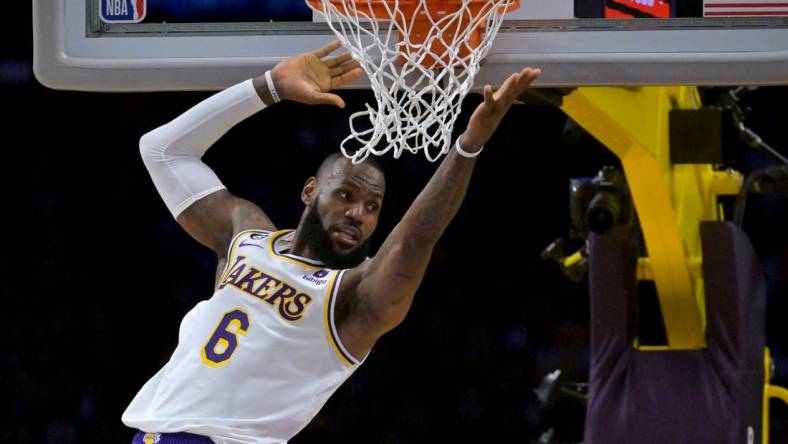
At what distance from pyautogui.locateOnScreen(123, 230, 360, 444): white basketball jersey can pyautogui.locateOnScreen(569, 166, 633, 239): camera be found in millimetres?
1572

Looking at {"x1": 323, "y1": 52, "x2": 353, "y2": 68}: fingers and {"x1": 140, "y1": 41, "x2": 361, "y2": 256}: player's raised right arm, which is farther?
{"x1": 140, "y1": 41, "x2": 361, "y2": 256}: player's raised right arm

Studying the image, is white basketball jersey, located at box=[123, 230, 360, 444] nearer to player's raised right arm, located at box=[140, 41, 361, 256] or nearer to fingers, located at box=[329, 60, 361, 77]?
player's raised right arm, located at box=[140, 41, 361, 256]

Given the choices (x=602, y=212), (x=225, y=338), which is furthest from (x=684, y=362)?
(x=225, y=338)

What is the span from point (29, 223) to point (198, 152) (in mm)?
3901

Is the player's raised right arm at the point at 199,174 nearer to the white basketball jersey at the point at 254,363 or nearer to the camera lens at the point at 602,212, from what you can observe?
the white basketball jersey at the point at 254,363

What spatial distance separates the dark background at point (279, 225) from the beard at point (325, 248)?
11.6 ft

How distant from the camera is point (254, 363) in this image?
3.34 meters

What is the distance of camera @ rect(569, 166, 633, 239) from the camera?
471 centimetres

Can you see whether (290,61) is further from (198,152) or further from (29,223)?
(29,223)

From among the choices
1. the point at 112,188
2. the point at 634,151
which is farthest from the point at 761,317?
the point at 112,188

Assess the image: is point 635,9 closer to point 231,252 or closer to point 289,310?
point 289,310

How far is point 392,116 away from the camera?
123 inches

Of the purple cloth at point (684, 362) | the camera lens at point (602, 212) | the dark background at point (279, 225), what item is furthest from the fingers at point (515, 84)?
the dark background at point (279, 225)

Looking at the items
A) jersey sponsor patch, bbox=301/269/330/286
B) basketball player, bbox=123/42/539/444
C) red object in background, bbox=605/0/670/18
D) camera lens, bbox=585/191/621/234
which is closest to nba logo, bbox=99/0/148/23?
basketball player, bbox=123/42/539/444
